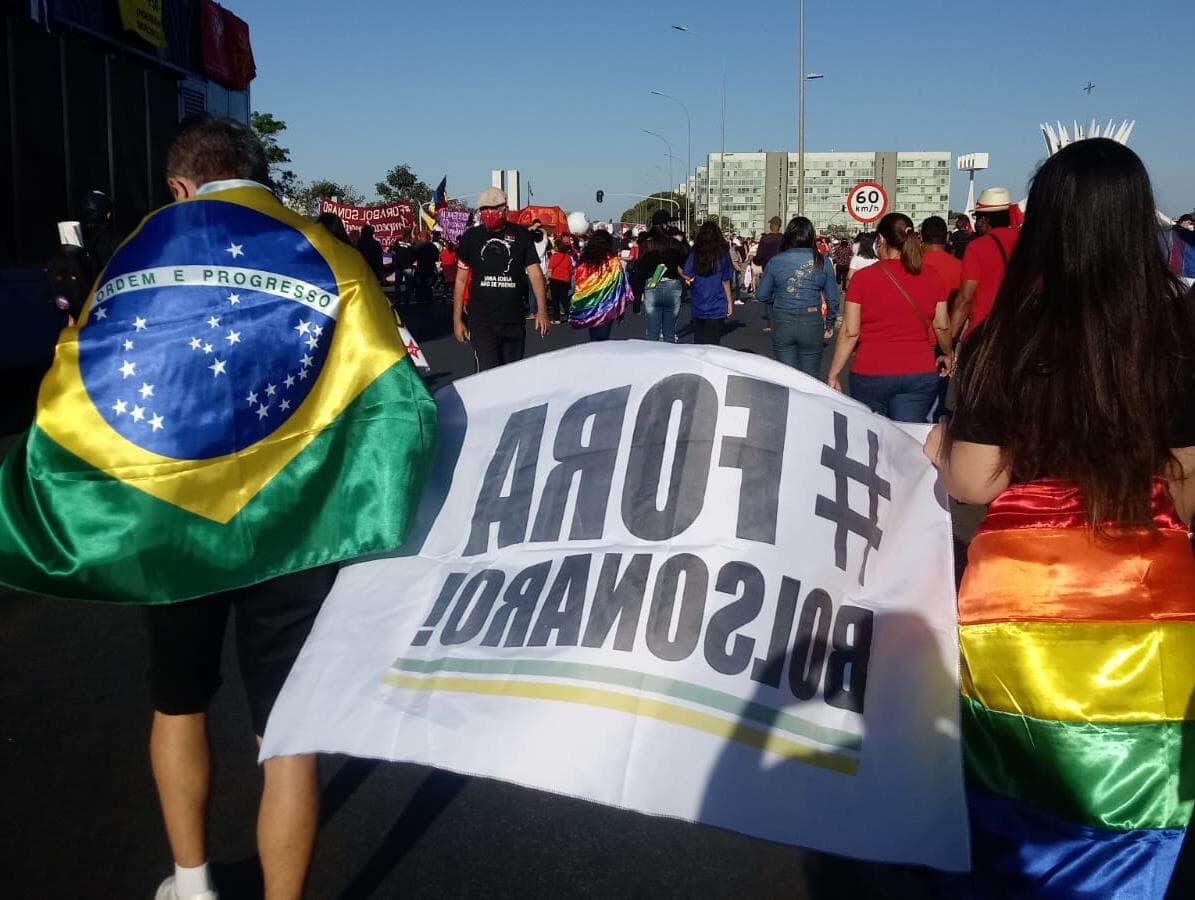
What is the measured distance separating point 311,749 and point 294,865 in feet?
1.48

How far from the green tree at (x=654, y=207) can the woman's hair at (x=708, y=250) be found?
8355 centimetres

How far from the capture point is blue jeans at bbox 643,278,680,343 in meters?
12.5

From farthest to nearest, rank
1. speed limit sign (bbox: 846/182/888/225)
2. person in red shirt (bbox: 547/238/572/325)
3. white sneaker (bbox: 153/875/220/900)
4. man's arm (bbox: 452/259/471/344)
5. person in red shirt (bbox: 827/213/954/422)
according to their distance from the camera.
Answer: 1. person in red shirt (bbox: 547/238/572/325)
2. speed limit sign (bbox: 846/182/888/225)
3. man's arm (bbox: 452/259/471/344)
4. person in red shirt (bbox: 827/213/954/422)
5. white sneaker (bbox: 153/875/220/900)

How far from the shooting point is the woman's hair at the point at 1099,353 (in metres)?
1.91

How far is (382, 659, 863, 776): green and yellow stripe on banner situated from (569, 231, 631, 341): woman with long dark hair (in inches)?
406

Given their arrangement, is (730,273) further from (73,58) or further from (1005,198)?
(73,58)

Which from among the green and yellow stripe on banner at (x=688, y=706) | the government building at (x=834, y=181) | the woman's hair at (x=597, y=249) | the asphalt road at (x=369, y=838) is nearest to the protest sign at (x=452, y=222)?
the woman's hair at (x=597, y=249)

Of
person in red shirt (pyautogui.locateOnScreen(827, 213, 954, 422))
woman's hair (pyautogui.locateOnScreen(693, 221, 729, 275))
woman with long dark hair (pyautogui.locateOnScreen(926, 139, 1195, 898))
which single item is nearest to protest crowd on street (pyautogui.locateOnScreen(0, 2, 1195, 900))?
woman with long dark hair (pyautogui.locateOnScreen(926, 139, 1195, 898))

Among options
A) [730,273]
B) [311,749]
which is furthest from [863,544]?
[730,273]

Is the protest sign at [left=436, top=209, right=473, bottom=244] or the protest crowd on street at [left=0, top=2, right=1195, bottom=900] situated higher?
the protest sign at [left=436, top=209, right=473, bottom=244]

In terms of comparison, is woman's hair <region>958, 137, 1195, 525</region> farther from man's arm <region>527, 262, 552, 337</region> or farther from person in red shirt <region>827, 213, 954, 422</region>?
man's arm <region>527, 262, 552, 337</region>

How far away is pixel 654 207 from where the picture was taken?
392 feet

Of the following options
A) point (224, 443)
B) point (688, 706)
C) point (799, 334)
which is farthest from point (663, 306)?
point (688, 706)

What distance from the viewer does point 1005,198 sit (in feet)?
24.1
